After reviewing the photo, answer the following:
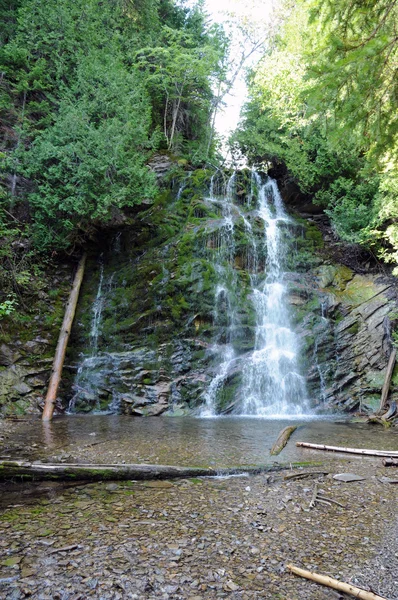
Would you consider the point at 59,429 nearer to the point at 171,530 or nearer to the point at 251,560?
the point at 171,530

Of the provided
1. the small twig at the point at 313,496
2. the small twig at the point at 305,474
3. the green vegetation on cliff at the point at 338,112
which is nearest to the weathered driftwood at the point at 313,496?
the small twig at the point at 313,496

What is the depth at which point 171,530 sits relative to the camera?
328 cm

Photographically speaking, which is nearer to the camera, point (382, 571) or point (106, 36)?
point (382, 571)

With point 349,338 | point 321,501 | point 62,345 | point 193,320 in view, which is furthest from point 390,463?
point 62,345

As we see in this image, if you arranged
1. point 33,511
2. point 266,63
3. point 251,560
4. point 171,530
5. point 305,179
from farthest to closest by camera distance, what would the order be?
1. point 305,179
2. point 266,63
3. point 33,511
4. point 171,530
5. point 251,560

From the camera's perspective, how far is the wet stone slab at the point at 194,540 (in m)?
2.49

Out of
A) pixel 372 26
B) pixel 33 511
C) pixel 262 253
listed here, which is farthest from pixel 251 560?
pixel 262 253

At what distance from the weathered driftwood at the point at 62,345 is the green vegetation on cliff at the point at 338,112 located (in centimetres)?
916

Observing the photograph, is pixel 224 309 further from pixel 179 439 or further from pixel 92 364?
pixel 179 439

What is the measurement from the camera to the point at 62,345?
442 inches

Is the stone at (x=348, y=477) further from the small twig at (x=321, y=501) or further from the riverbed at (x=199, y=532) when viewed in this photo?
the small twig at (x=321, y=501)

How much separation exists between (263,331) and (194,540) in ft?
32.9

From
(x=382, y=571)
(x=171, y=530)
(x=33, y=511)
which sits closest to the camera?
(x=382, y=571)

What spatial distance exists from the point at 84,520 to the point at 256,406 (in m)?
8.32
